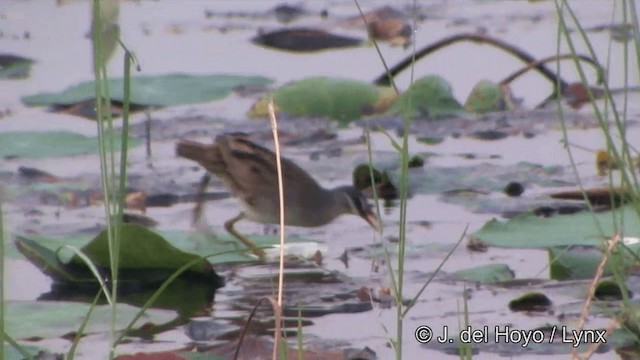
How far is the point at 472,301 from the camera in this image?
3635mm

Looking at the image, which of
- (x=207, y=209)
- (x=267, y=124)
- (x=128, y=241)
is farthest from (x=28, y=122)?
(x=128, y=241)

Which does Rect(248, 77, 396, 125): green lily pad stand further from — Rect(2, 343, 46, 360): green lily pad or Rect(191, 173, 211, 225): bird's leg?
Rect(2, 343, 46, 360): green lily pad

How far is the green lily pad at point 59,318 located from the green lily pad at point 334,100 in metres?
2.59

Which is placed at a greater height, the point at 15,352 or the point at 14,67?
the point at 14,67

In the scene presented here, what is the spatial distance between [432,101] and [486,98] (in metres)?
0.22

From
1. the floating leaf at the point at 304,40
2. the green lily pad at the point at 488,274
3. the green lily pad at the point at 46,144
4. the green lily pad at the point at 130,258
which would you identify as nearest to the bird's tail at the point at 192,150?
the green lily pad at the point at 46,144

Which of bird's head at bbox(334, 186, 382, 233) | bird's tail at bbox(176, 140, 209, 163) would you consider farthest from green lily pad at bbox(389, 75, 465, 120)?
bird's head at bbox(334, 186, 382, 233)

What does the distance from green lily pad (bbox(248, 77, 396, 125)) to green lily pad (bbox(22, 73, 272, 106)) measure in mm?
202

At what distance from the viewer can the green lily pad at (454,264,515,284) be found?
3770 mm

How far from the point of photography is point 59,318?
11.1 feet

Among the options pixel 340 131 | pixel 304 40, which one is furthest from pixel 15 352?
pixel 304 40

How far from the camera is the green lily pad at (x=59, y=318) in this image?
3283 mm

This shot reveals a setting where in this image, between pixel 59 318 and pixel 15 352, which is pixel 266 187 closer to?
pixel 59 318

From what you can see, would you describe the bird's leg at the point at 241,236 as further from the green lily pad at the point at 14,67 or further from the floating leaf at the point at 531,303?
the green lily pad at the point at 14,67
